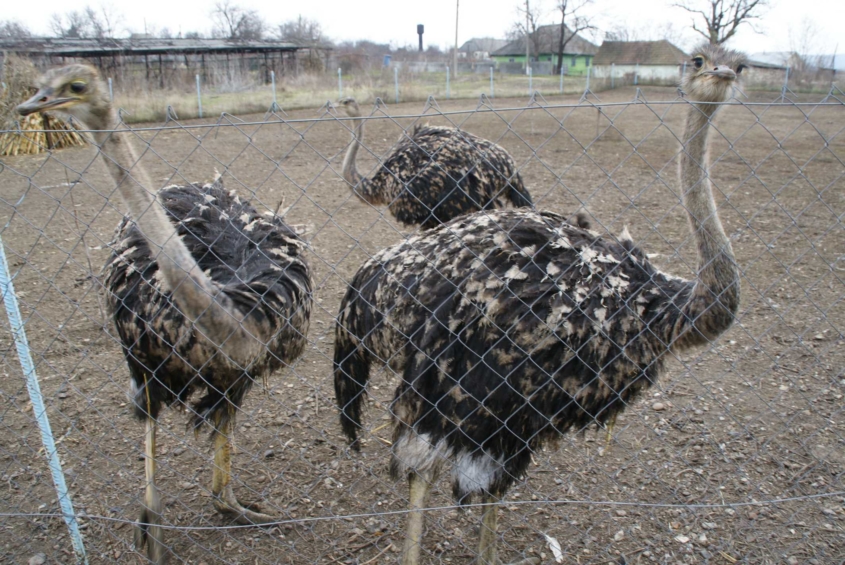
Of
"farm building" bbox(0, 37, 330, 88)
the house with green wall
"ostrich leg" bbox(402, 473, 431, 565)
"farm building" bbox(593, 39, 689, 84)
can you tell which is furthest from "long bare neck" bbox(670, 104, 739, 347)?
the house with green wall

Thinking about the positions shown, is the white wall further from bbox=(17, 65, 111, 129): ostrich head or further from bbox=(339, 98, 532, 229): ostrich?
bbox=(17, 65, 111, 129): ostrich head

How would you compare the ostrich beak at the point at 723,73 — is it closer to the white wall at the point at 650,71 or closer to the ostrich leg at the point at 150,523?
the ostrich leg at the point at 150,523

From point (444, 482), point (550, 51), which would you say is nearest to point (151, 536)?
point (444, 482)

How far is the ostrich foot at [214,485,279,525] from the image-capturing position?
319 centimetres

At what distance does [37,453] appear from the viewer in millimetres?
3500

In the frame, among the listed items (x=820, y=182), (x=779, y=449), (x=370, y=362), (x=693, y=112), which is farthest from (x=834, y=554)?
(x=820, y=182)

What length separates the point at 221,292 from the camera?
2598mm

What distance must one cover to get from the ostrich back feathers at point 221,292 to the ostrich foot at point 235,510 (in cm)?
40

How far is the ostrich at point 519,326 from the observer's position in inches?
94.0

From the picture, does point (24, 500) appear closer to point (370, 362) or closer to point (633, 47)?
point (370, 362)

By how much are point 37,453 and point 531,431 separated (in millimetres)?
2690

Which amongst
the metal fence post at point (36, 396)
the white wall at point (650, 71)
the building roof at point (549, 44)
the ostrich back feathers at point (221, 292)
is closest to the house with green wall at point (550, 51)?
the building roof at point (549, 44)

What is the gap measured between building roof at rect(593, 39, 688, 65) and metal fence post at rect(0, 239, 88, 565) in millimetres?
37630

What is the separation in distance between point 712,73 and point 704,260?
0.80 meters
